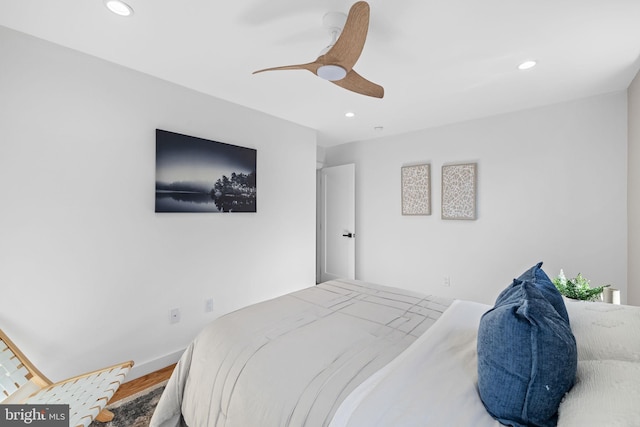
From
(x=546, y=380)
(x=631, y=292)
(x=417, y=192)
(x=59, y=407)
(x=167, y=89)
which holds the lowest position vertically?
(x=59, y=407)

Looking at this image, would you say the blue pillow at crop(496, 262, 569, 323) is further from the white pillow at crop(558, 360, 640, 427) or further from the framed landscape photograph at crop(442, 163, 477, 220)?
the framed landscape photograph at crop(442, 163, 477, 220)

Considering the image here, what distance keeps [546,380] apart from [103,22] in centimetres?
262

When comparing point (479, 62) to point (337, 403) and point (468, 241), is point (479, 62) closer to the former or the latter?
point (468, 241)

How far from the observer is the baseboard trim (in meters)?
2.13

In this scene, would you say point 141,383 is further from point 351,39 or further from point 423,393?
point 351,39

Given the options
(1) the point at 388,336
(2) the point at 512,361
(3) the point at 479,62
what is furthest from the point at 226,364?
(3) the point at 479,62

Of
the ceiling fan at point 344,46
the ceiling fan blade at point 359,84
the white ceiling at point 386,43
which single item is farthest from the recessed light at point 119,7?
the ceiling fan blade at point 359,84

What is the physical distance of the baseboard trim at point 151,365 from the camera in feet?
7.00

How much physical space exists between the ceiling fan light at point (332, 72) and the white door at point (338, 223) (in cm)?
259

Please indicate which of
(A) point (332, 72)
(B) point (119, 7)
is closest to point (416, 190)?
(A) point (332, 72)

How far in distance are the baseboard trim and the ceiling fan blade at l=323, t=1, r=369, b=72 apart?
260 cm

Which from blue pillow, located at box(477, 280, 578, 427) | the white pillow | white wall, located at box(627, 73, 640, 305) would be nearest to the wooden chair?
blue pillow, located at box(477, 280, 578, 427)

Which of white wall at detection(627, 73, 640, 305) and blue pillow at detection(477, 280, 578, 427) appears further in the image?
white wall at detection(627, 73, 640, 305)

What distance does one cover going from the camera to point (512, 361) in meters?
0.77
